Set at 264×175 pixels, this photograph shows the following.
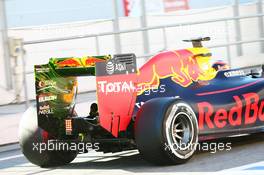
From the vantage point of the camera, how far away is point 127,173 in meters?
7.87

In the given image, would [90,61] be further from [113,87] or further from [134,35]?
[134,35]

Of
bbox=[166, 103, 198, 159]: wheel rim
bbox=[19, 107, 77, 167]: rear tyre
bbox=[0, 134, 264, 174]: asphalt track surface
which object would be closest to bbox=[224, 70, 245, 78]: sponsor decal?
bbox=[0, 134, 264, 174]: asphalt track surface

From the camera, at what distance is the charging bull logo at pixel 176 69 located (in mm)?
8562

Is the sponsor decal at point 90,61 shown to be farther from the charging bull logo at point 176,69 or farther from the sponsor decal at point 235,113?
the sponsor decal at point 235,113

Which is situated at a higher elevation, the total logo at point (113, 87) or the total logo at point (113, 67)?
the total logo at point (113, 67)

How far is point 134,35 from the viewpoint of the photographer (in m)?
14.5

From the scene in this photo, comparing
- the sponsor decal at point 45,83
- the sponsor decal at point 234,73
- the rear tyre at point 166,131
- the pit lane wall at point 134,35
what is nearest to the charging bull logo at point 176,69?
the sponsor decal at point 234,73

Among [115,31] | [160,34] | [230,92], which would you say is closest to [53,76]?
[230,92]

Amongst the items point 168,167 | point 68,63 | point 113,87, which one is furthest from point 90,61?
point 168,167

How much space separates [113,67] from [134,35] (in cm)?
643

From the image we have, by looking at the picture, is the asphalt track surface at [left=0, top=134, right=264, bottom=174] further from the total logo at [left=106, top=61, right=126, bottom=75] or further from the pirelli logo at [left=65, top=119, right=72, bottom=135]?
the total logo at [left=106, top=61, right=126, bottom=75]

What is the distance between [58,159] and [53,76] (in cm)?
97

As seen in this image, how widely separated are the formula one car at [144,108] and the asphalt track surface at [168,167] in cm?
16

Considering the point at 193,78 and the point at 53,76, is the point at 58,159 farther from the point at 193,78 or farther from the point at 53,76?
the point at 193,78
